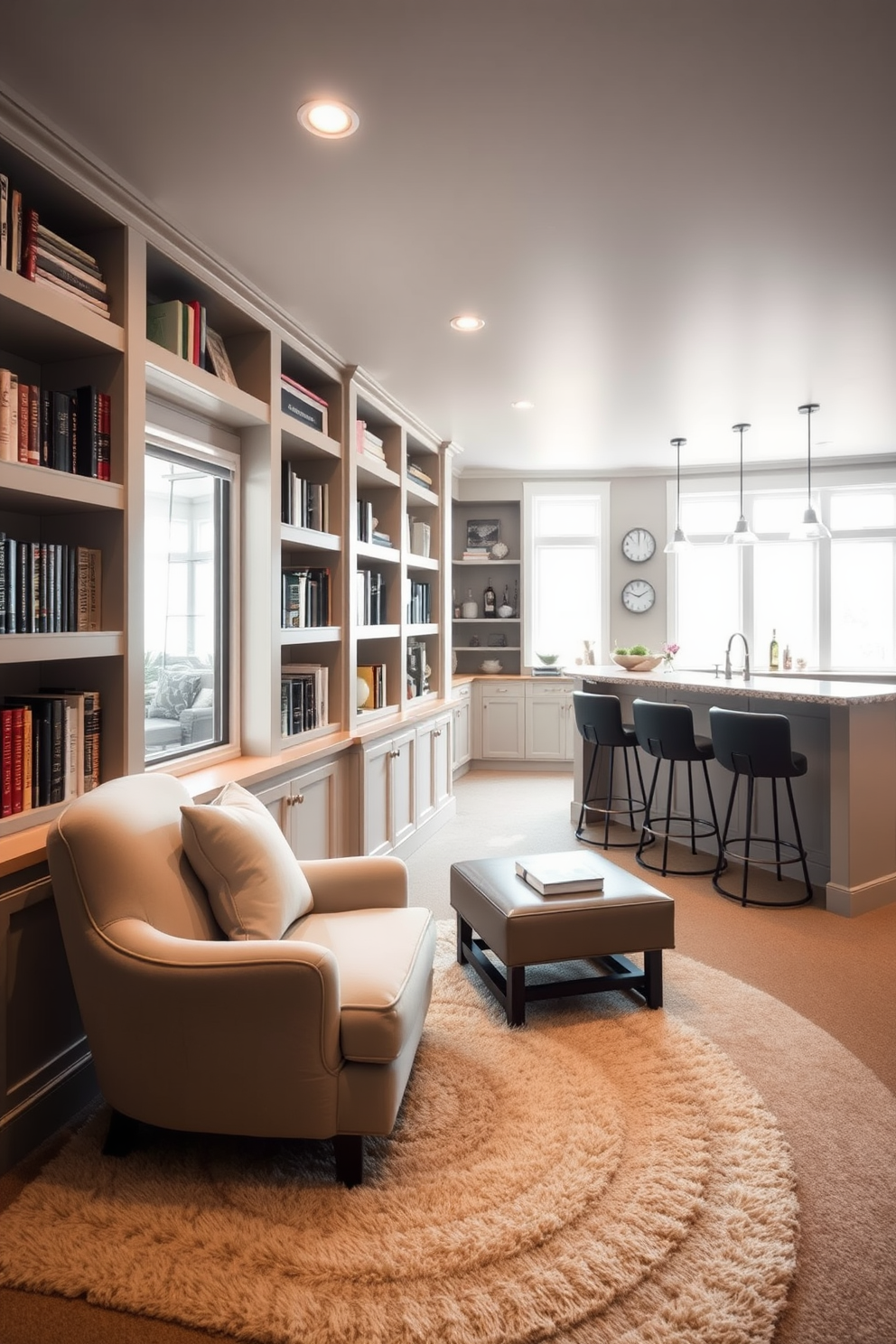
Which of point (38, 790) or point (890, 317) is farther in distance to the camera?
point (890, 317)

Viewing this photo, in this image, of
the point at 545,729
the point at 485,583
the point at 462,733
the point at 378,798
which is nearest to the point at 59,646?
the point at 378,798

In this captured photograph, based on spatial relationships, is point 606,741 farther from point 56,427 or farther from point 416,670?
point 56,427

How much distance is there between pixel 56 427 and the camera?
7.92ft

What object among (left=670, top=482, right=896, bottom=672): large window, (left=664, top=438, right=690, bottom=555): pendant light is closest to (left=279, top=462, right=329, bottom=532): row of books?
(left=664, top=438, right=690, bottom=555): pendant light

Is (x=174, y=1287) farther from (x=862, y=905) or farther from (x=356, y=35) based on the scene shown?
(x=862, y=905)

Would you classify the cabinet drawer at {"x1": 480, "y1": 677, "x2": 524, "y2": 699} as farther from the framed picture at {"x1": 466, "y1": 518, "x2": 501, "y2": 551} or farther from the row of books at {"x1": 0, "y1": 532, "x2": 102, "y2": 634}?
the row of books at {"x1": 0, "y1": 532, "x2": 102, "y2": 634}

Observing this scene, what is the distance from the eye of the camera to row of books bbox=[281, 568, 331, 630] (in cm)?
385

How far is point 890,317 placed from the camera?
12.2 feet

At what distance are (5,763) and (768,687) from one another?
11.2 feet

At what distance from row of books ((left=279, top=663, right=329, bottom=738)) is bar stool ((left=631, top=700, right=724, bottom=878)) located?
5.24ft

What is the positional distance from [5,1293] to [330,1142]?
732 millimetres

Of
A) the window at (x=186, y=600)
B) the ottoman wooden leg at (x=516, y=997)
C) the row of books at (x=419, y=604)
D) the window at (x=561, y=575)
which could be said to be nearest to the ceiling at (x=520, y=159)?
the window at (x=186, y=600)

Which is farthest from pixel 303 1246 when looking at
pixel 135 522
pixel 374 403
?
pixel 374 403

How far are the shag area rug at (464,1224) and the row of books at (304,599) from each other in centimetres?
216
